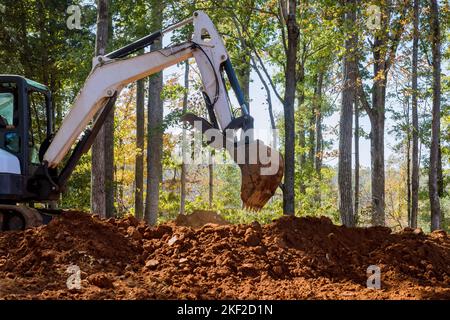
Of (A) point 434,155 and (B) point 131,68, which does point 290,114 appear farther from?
(B) point 131,68

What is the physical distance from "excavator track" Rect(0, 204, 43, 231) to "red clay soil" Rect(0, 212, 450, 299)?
1174 mm

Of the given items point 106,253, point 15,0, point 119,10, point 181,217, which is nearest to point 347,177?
point 181,217

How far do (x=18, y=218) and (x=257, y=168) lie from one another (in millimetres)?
3938

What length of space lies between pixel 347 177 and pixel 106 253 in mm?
8868

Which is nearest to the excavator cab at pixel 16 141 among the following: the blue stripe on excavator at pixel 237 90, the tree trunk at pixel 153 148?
the blue stripe on excavator at pixel 237 90

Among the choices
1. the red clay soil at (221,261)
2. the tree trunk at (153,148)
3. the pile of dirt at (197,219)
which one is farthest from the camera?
the tree trunk at (153,148)

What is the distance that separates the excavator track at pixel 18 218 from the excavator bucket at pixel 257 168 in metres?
3.38

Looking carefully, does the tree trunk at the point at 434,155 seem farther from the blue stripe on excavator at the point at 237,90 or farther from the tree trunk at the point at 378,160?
the blue stripe on excavator at the point at 237,90

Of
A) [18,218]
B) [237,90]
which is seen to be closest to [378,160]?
[237,90]

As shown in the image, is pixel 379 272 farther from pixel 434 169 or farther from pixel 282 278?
pixel 434 169

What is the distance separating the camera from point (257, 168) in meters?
7.28

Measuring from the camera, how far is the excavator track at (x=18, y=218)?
840 centimetres

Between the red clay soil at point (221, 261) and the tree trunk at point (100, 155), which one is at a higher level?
the tree trunk at point (100, 155)

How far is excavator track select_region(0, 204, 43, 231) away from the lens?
8398mm
